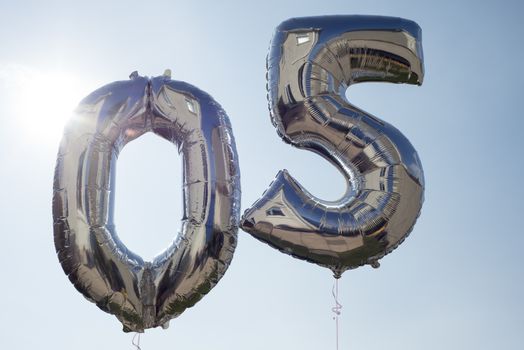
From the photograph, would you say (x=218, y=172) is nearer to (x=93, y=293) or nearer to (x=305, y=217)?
(x=305, y=217)

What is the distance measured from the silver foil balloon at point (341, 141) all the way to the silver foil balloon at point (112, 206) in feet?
1.31

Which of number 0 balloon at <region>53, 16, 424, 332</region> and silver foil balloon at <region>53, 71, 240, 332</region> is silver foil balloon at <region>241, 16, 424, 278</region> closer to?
number 0 balloon at <region>53, 16, 424, 332</region>

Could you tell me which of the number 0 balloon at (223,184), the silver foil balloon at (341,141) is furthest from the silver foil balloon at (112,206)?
the silver foil balloon at (341,141)

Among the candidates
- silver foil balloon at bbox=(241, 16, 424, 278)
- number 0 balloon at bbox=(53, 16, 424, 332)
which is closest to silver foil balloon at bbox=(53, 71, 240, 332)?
number 0 balloon at bbox=(53, 16, 424, 332)

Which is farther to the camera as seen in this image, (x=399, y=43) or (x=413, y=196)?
(x=399, y=43)

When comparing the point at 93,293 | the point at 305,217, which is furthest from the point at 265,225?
the point at 93,293

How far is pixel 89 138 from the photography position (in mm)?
6875

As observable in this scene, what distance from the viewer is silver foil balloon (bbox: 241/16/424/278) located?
6.60m

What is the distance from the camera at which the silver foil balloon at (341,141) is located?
21.6ft

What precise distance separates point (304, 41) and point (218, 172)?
4.89 feet

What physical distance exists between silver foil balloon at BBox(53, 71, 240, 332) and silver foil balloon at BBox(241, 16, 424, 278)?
40 cm

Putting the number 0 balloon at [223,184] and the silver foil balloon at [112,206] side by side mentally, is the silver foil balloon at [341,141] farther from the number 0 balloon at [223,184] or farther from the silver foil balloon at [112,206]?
the silver foil balloon at [112,206]

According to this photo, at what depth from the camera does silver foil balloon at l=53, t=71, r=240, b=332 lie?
21.8 feet

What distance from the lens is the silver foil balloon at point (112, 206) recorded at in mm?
6641
